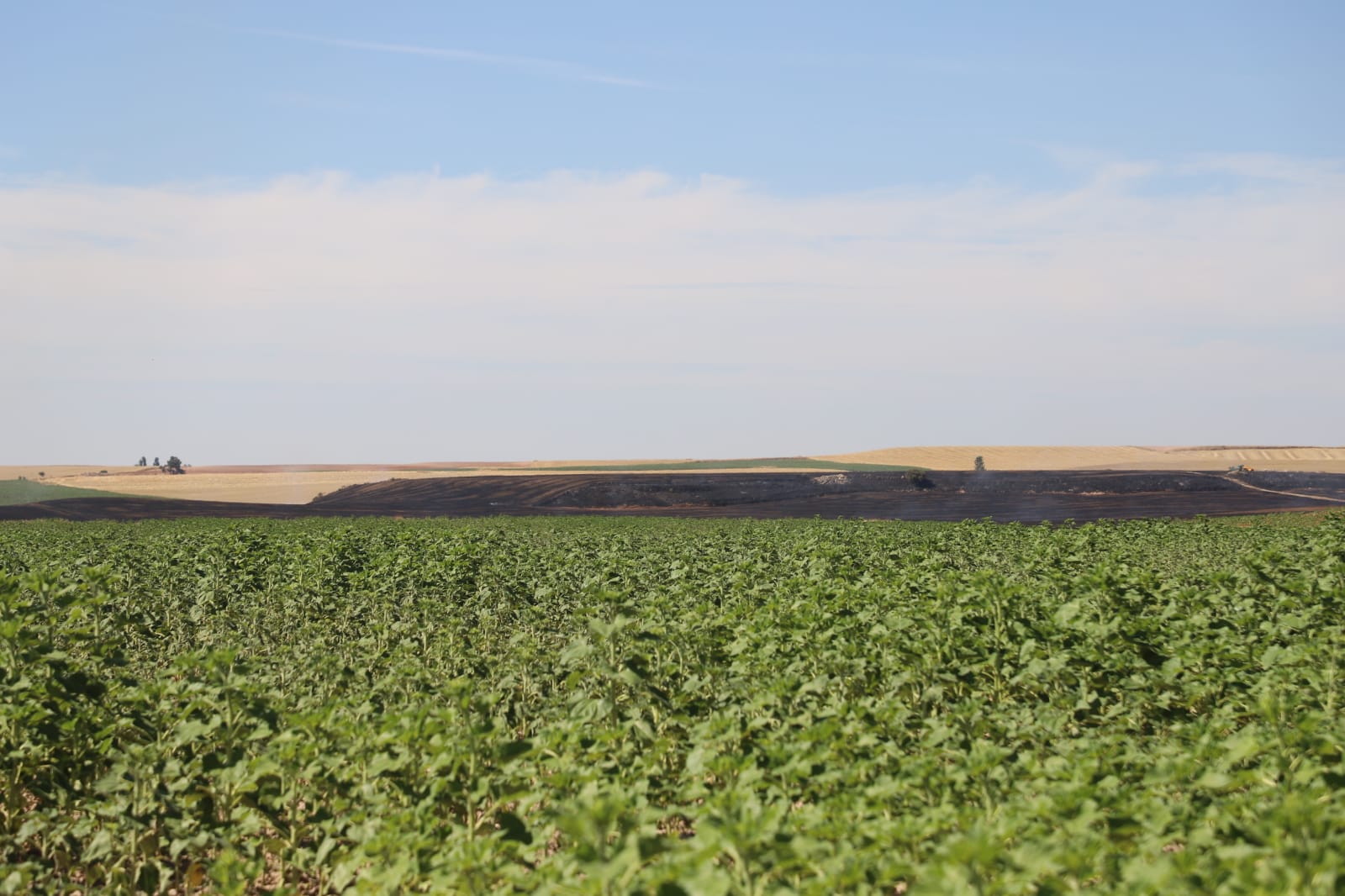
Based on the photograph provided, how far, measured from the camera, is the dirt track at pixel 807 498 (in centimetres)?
4806

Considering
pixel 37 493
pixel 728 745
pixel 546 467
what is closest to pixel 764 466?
pixel 546 467

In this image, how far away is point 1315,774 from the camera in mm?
5188

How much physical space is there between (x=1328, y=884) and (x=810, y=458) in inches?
4723

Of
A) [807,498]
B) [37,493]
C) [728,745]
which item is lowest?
[807,498]

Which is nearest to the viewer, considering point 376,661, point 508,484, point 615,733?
point 615,733

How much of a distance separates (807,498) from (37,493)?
168 feet

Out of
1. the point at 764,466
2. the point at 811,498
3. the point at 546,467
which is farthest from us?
the point at 546,467

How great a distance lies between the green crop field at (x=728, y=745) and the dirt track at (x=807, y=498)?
34.2 m

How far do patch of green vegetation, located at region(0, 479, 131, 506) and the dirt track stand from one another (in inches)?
603

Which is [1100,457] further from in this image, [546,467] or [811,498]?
[811,498]

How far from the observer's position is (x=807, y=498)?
5781 centimetres

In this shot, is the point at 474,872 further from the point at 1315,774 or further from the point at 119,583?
the point at 119,583

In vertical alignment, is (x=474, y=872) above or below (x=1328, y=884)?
below

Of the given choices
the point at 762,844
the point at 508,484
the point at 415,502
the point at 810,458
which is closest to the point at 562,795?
the point at 762,844
